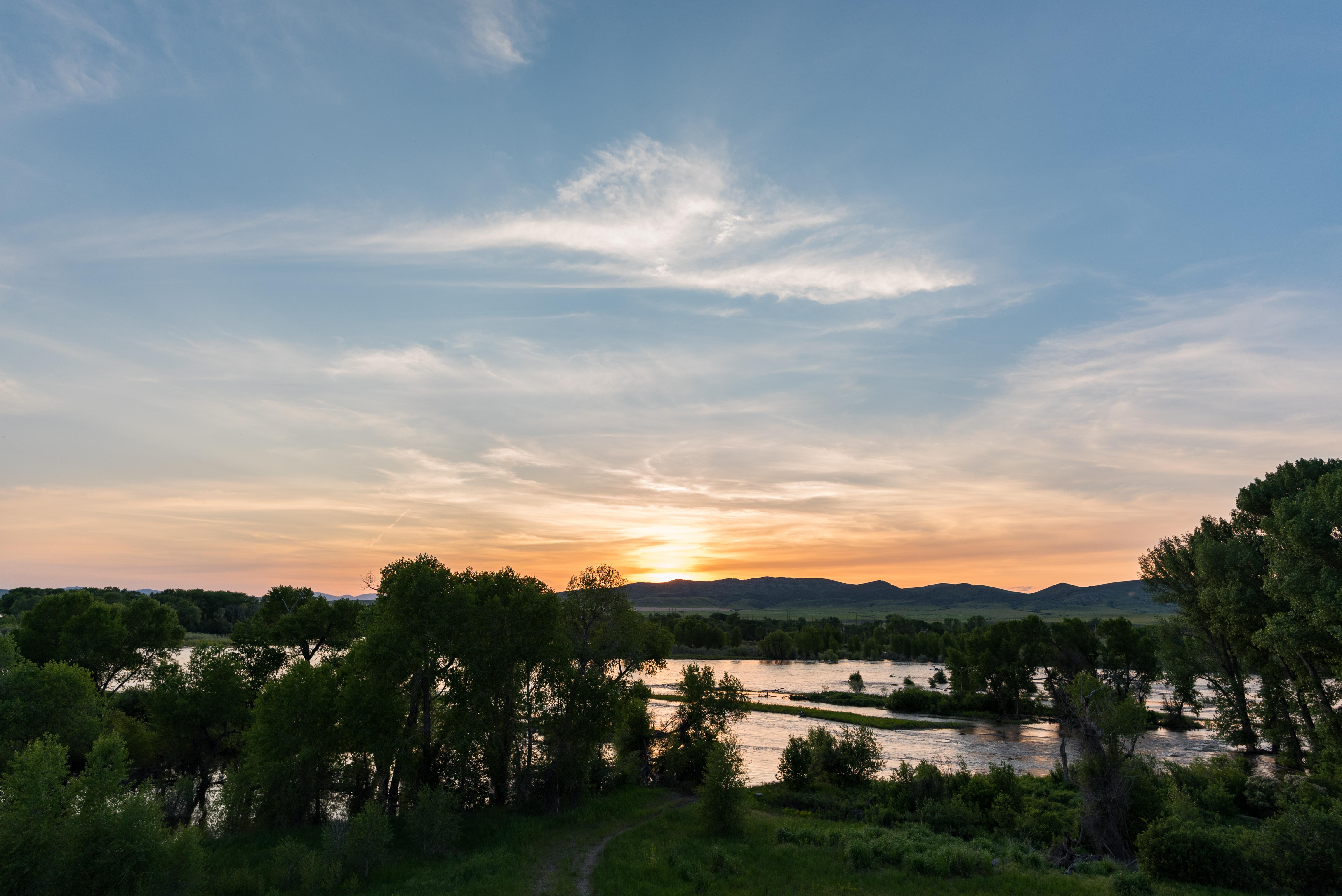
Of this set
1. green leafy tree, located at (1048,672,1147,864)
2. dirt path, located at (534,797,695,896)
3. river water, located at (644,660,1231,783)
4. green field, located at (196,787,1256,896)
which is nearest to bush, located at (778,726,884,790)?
river water, located at (644,660,1231,783)

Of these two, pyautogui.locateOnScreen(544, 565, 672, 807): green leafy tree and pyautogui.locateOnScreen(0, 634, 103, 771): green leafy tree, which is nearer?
pyautogui.locateOnScreen(0, 634, 103, 771): green leafy tree

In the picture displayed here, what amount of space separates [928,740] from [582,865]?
51310 millimetres

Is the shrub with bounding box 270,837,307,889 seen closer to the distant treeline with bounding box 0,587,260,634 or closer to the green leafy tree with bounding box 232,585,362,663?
the green leafy tree with bounding box 232,585,362,663

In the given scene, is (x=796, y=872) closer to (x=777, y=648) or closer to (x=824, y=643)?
(x=777, y=648)

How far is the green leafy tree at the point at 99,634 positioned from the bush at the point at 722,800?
46626mm

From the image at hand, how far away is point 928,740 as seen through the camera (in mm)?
67750

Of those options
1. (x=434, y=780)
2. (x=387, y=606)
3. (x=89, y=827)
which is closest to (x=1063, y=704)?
(x=434, y=780)

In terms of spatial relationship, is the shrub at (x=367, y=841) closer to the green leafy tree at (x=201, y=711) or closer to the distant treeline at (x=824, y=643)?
the green leafy tree at (x=201, y=711)

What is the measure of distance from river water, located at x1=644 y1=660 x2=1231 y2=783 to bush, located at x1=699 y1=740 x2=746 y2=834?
15578mm

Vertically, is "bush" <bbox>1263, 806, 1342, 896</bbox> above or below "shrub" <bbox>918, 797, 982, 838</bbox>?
above

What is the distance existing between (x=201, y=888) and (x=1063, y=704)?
39638mm

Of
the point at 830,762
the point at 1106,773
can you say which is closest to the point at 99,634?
the point at 830,762

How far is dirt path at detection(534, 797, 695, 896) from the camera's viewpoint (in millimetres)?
26297

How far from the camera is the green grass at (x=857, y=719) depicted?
7569cm
